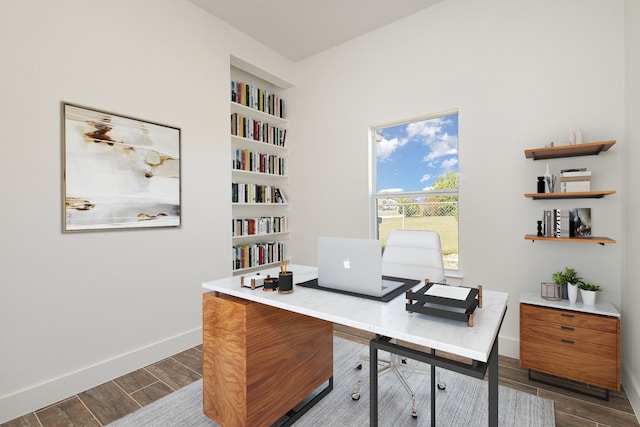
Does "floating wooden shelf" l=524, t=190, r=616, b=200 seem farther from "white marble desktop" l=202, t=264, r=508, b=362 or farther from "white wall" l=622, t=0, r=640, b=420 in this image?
"white marble desktop" l=202, t=264, r=508, b=362

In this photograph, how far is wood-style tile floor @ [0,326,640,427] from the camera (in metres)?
1.89

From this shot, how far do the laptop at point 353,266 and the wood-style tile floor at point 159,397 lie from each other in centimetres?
143

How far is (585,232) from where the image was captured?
91.9 inches

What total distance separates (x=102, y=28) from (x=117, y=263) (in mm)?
1823

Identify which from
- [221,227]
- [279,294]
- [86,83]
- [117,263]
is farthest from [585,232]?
[86,83]

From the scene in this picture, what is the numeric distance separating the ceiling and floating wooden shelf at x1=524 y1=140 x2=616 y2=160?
1.78m

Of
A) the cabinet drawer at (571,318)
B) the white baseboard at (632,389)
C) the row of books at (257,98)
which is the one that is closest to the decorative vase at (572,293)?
the cabinet drawer at (571,318)

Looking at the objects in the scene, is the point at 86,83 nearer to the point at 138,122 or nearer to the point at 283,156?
the point at 138,122

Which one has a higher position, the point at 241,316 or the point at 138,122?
the point at 138,122

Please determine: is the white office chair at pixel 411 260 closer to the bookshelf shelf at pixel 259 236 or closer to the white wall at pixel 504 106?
the white wall at pixel 504 106

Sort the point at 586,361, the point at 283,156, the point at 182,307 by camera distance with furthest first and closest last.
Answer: the point at 283,156 → the point at 182,307 → the point at 586,361

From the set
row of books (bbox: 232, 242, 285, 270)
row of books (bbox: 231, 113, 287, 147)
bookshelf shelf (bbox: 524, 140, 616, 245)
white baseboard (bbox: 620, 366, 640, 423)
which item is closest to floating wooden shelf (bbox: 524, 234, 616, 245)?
bookshelf shelf (bbox: 524, 140, 616, 245)

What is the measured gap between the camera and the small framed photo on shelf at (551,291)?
2.33 meters

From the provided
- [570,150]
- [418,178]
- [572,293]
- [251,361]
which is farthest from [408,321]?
[418,178]
